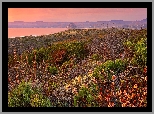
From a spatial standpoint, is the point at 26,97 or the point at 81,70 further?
the point at 81,70

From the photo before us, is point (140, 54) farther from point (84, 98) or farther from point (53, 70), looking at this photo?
point (53, 70)

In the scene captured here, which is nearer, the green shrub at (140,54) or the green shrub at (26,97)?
the green shrub at (26,97)

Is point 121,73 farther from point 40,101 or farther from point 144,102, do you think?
point 40,101

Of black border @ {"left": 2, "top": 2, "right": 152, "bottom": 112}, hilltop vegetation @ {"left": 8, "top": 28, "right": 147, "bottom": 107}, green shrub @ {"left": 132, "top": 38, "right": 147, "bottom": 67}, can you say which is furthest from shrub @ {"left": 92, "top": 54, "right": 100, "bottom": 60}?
black border @ {"left": 2, "top": 2, "right": 152, "bottom": 112}
